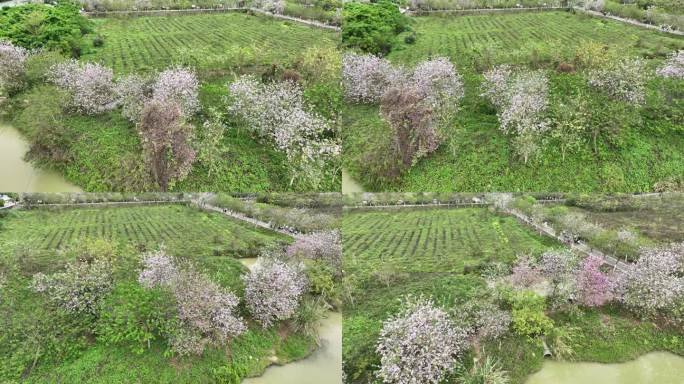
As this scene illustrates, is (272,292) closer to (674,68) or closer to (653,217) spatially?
(653,217)

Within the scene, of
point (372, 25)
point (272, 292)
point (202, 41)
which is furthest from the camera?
point (202, 41)

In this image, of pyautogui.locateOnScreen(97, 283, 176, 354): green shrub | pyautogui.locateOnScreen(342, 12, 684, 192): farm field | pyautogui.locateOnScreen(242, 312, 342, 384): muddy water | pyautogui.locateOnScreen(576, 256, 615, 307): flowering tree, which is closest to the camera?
pyautogui.locateOnScreen(97, 283, 176, 354): green shrub

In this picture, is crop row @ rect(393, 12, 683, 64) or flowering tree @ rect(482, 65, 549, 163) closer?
flowering tree @ rect(482, 65, 549, 163)

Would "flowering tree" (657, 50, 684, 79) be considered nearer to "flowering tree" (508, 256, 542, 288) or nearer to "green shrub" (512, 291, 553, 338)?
"flowering tree" (508, 256, 542, 288)

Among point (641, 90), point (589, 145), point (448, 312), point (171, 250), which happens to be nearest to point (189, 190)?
point (171, 250)

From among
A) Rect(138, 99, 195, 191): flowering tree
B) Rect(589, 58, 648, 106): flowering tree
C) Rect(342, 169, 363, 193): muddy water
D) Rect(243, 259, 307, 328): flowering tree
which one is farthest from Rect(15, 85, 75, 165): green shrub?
Rect(589, 58, 648, 106): flowering tree

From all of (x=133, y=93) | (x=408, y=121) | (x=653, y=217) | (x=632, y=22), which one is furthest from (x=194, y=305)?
(x=632, y=22)

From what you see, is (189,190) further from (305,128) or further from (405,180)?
(405,180)

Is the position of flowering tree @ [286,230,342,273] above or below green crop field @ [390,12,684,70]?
below
